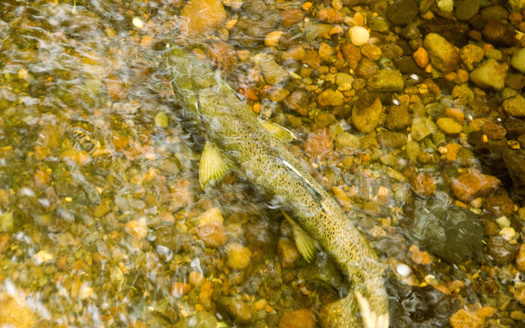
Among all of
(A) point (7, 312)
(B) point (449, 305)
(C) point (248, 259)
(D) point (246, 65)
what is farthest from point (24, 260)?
(B) point (449, 305)

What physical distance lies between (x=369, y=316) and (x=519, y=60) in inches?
152

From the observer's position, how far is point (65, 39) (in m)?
4.59

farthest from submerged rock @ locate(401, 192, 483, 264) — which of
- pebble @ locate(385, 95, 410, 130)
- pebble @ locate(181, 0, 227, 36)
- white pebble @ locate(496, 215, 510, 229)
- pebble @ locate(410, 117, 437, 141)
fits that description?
pebble @ locate(181, 0, 227, 36)

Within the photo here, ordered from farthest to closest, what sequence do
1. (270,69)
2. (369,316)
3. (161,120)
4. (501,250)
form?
Answer: 1. (270,69)
2. (161,120)
3. (501,250)
4. (369,316)

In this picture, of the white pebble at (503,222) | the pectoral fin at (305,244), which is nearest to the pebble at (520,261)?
the white pebble at (503,222)

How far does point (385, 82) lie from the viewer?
4.59 meters

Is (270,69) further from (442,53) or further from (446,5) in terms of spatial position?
(446,5)

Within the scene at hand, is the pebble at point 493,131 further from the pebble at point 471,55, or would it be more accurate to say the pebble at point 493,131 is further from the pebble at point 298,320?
the pebble at point 298,320

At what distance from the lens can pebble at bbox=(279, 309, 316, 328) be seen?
Answer: 364 cm

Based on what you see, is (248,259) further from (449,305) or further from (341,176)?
(449,305)

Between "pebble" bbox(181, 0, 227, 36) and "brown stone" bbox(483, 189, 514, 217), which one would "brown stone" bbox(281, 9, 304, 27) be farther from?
"brown stone" bbox(483, 189, 514, 217)

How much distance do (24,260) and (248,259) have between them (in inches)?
88.3

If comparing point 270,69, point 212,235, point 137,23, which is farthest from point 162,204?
point 137,23

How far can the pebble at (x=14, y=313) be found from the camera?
3.34m
